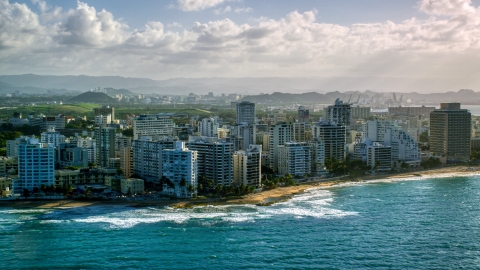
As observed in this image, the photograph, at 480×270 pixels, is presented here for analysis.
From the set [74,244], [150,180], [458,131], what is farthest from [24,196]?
[458,131]

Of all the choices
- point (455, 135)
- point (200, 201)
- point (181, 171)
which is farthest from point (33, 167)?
point (455, 135)

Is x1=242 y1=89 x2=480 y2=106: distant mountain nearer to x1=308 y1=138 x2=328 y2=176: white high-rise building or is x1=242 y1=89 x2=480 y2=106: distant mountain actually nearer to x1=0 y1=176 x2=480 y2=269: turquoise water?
x1=308 y1=138 x2=328 y2=176: white high-rise building

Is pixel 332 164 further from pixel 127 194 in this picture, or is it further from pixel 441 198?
pixel 127 194

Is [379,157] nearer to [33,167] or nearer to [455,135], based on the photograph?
[455,135]

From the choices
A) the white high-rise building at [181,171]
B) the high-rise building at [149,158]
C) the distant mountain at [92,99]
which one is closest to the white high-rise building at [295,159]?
the high-rise building at [149,158]

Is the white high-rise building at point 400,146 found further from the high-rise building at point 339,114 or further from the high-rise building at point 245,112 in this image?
the high-rise building at point 245,112
